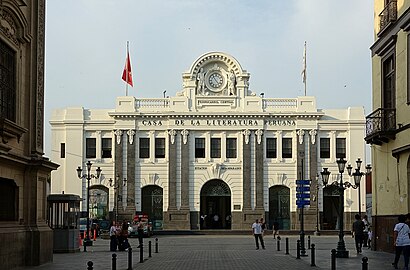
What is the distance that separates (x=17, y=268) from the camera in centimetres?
2612

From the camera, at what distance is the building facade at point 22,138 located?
2544 cm

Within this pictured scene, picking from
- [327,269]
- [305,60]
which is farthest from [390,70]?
[305,60]

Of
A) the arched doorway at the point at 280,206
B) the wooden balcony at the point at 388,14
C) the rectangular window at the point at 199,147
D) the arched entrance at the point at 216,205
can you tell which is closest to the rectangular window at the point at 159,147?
the rectangular window at the point at 199,147

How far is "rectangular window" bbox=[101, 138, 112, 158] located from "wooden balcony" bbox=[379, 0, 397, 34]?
41391 mm

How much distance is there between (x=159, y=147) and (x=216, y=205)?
25.1ft

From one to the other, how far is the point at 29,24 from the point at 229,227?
46.1 m

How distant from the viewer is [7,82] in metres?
26.1

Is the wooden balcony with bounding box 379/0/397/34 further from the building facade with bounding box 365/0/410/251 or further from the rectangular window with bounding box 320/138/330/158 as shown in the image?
the rectangular window with bounding box 320/138/330/158

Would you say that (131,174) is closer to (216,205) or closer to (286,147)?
(216,205)

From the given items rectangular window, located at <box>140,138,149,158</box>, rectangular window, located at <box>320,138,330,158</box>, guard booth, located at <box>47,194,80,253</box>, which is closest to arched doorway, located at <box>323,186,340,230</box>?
rectangular window, located at <box>320,138,330,158</box>

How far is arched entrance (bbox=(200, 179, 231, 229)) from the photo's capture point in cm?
7212

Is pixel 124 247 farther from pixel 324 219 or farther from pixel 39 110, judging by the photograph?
pixel 324 219

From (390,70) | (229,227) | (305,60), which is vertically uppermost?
(305,60)

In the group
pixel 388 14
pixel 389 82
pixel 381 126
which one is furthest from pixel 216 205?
pixel 388 14
